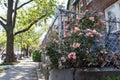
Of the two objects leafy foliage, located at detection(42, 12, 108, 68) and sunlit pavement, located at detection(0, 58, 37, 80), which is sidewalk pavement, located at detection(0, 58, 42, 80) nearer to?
sunlit pavement, located at detection(0, 58, 37, 80)

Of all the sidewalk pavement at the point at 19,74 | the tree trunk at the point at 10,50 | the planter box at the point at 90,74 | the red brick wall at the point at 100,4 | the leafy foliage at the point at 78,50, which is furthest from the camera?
the tree trunk at the point at 10,50

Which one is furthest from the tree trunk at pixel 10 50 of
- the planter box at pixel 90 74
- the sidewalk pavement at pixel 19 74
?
the planter box at pixel 90 74

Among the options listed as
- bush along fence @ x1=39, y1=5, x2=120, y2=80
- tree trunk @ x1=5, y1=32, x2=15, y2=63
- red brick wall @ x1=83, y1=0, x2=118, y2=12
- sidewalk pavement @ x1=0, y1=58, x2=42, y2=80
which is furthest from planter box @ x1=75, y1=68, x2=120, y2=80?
tree trunk @ x1=5, y1=32, x2=15, y2=63

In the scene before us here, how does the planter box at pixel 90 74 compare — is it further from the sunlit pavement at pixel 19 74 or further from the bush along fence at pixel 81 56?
the sunlit pavement at pixel 19 74

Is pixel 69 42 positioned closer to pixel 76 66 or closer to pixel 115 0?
pixel 76 66

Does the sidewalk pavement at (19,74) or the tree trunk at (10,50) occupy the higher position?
the tree trunk at (10,50)

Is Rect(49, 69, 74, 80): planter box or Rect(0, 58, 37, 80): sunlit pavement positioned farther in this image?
Rect(0, 58, 37, 80): sunlit pavement

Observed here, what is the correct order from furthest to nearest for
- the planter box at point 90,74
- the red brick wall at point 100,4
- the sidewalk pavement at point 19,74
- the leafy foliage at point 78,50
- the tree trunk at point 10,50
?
the tree trunk at point 10,50, the red brick wall at point 100,4, the sidewalk pavement at point 19,74, the planter box at point 90,74, the leafy foliage at point 78,50

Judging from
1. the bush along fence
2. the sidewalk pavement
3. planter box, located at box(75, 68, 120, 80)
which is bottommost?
the sidewalk pavement

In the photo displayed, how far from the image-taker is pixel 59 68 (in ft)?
21.0

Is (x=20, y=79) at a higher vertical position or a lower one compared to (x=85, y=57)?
lower

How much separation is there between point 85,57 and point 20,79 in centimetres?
677

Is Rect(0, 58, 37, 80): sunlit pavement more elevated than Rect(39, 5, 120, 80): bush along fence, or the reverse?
Rect(39, 5, 120, 80): bush along fence

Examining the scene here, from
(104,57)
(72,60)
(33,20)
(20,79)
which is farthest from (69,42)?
(33,20)
